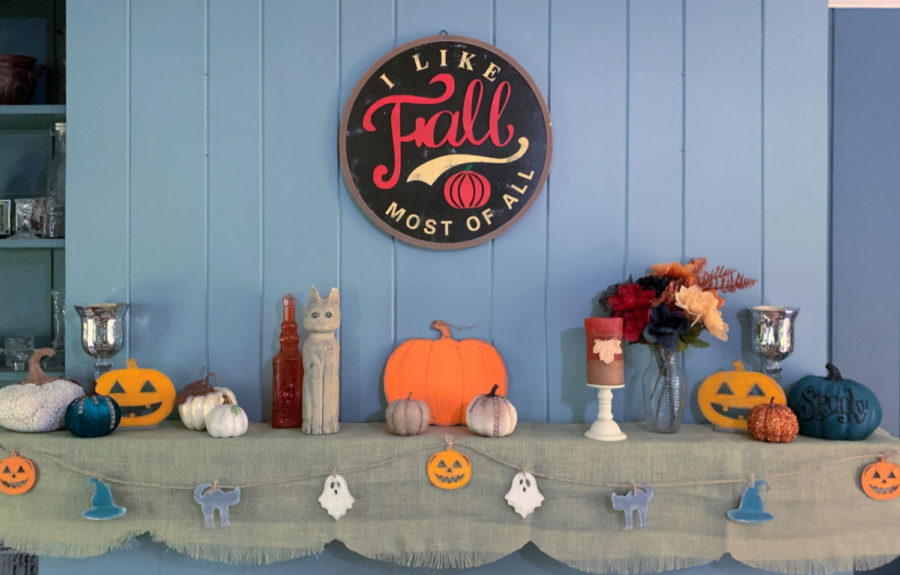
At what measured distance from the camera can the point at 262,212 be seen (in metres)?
1.93

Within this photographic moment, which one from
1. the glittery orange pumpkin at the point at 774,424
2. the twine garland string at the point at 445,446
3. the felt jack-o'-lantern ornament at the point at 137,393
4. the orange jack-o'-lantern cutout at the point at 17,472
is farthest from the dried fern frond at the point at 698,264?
the orange jack-o'-lantern cutout at the point at 17,472

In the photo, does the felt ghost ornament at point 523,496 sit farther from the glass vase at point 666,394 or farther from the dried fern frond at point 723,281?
the dried fern frond at point 723,281

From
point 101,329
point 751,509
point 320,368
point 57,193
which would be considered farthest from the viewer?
point 57,193

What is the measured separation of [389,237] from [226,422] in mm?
634

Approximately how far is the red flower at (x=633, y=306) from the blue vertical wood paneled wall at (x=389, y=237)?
0.45 ft

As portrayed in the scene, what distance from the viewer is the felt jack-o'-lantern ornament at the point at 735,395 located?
177 centimetres

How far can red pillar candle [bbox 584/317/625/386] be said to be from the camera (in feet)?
5.57

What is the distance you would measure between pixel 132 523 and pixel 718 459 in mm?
1404

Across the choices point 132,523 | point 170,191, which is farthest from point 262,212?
point 132,523

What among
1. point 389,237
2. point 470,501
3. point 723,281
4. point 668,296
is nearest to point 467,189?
point 389,237

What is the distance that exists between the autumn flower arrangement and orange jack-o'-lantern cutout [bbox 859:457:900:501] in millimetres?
438

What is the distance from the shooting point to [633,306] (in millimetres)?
1761

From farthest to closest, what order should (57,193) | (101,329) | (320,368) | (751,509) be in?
(57,193)
(101,329)
(320,368)
(751,509)

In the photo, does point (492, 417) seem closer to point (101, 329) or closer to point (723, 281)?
point (723, 281)
